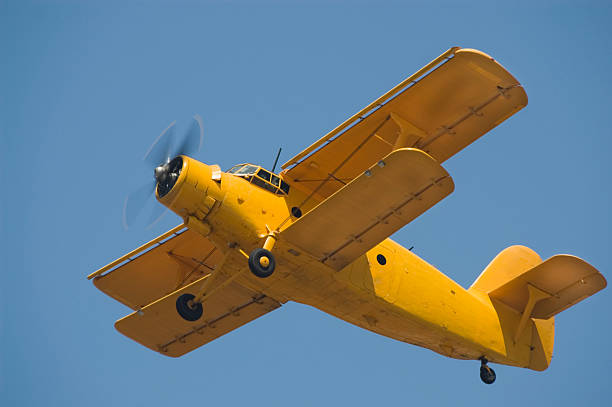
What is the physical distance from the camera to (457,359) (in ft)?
62.4

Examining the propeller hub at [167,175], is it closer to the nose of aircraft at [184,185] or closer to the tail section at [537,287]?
the nose of aircraft at [184,185]

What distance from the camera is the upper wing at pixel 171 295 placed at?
18906 millimetres

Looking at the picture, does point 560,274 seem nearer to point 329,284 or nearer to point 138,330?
point 329,284

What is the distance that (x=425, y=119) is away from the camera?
16.5 m

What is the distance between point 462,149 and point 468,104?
96cm

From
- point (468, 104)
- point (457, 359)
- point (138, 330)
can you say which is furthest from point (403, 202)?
point (138, 330)

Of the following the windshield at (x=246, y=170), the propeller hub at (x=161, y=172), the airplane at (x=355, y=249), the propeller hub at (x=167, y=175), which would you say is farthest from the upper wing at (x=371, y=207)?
the propeller hub at (x=161, y=172)

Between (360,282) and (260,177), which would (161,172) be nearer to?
(260,177)

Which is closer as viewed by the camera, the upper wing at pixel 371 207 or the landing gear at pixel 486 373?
the upper wing at pixel 371 207

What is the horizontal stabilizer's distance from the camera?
18.5 m

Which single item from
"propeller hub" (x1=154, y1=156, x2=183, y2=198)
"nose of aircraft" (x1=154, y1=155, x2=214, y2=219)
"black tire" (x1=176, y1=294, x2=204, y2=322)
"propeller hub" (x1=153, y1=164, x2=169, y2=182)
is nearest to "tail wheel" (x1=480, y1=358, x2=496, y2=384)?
"black tire" (x1=176, y1=294, x2=204, y2=322)

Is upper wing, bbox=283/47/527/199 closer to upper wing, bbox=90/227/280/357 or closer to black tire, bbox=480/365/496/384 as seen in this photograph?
upper wing, bbox=90/227/280/357

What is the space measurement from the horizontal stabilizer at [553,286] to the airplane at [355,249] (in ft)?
0.09

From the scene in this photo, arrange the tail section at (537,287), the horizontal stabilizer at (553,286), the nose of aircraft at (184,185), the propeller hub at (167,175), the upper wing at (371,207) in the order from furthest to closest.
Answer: the tail section at (537,287), the horizontal stabilizer at (553,286), the propeller hub at (167,175), the nose of aircraft at (184,185), the upper wing at (371,207)
